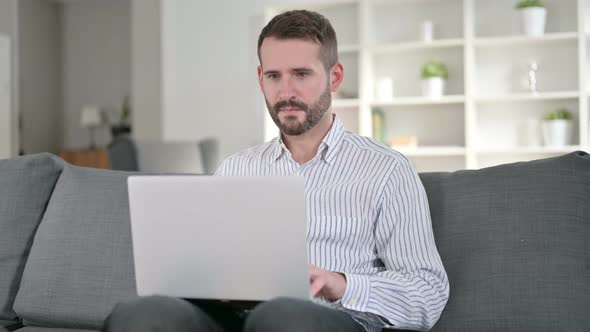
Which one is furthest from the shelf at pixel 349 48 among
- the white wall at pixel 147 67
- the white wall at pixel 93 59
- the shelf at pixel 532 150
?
the white wall at pixel 93 59

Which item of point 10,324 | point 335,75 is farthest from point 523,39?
point 10,324

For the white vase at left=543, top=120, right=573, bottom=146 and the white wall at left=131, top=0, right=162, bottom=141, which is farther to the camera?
the white wall at left=131, top=0, right=162, bottom=141

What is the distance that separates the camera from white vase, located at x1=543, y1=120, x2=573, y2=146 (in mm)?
4582

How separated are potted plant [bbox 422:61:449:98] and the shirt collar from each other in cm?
330

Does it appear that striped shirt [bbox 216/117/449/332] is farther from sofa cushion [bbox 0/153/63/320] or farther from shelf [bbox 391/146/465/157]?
shelf [bbox 391/146/465/157]

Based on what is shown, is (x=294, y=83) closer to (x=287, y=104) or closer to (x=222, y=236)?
(x=287, y=104)

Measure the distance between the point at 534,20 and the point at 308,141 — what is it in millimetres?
3452

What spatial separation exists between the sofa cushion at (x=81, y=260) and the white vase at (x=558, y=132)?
3.50 m

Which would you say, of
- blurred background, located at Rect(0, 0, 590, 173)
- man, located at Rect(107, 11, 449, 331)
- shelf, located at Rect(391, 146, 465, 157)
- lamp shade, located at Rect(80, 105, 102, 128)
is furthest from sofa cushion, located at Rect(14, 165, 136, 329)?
lamp shade, located at Rect(80, 105, 102, 128)

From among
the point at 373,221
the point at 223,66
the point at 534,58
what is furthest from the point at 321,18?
the point at 223,66

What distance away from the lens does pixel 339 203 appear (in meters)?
1.53

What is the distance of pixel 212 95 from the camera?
19.6 feet

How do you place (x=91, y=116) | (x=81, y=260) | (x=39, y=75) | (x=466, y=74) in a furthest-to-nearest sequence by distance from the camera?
(x=39, y=75), (x=91, y=116), (x=466, y=74), (x=81, y=260)

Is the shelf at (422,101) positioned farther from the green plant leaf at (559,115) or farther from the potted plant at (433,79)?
the green plant leaf at (559,115)
